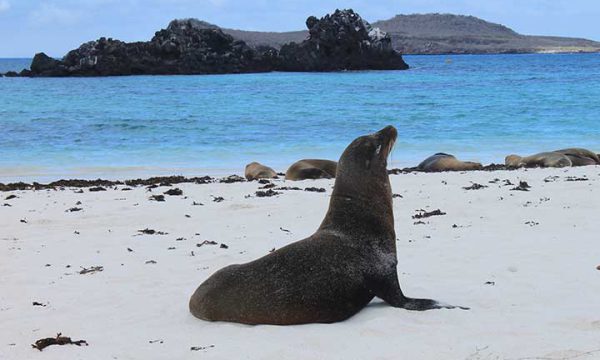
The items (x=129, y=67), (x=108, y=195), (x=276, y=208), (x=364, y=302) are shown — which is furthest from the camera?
(x=129, y=67)

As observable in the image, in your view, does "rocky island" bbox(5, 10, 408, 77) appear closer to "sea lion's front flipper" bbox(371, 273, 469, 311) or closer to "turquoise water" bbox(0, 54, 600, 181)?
"turquoise water" bbox(0, 54, 600, 181)

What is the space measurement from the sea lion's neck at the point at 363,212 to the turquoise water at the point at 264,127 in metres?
12.1

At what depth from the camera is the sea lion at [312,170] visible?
14.3 meters

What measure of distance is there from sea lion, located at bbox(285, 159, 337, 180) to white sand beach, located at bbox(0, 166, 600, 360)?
264 cm

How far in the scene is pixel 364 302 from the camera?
200 inches

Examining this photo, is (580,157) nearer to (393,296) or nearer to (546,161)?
(546,161)

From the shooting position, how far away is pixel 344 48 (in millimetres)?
82875

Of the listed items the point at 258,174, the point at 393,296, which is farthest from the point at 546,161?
the point at 393,296

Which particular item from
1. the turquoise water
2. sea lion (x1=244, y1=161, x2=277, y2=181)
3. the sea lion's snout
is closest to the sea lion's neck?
the sea lion's snout

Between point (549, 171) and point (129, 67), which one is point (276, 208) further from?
point (129, 67)

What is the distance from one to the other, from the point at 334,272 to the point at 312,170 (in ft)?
30.8

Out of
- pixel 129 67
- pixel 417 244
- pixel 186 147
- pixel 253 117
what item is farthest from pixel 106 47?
pixel 417 244

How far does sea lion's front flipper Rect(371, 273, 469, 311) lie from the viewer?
16.5ft

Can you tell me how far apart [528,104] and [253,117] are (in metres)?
12.4
